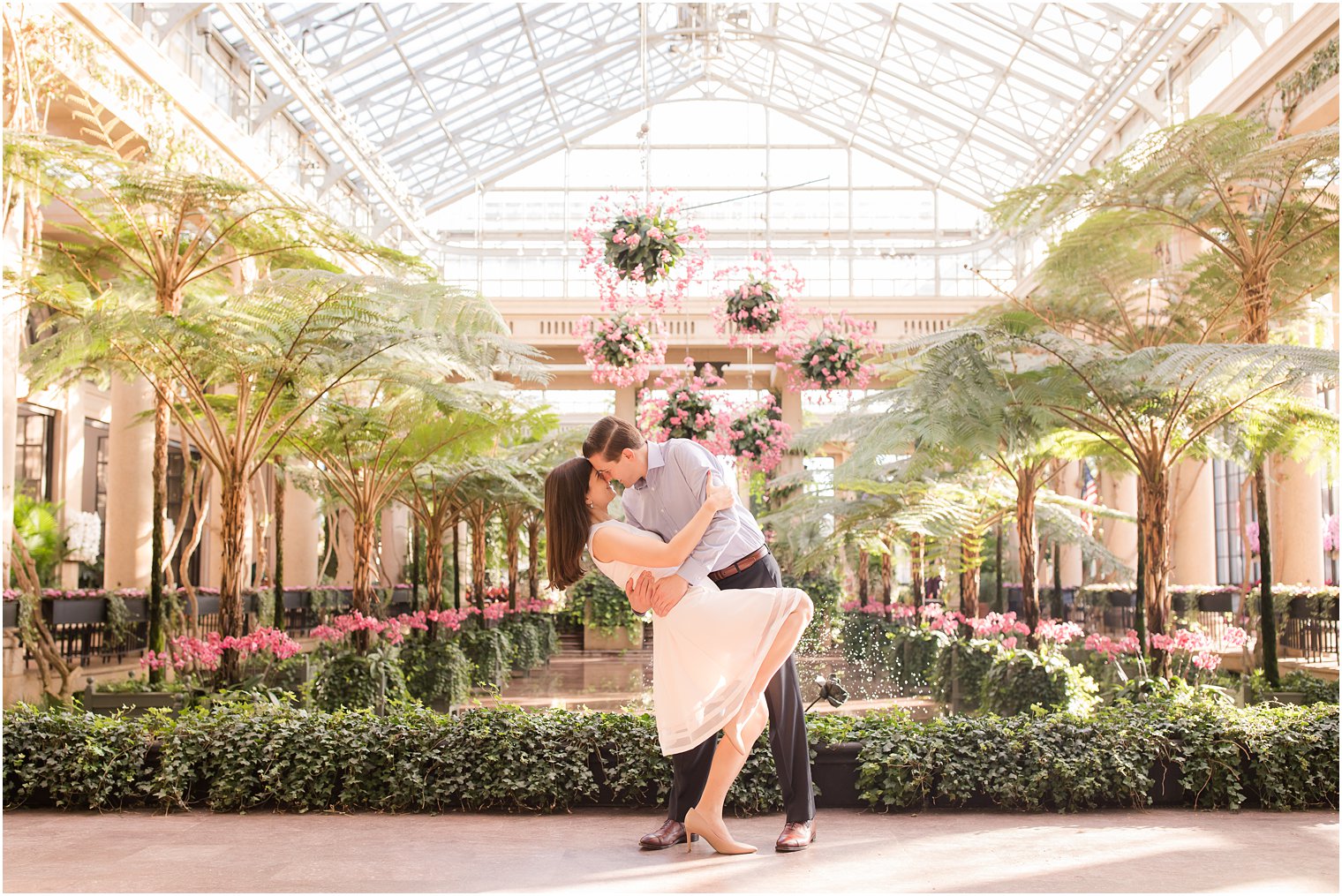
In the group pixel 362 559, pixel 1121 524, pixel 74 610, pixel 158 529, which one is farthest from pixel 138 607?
pixel 1121 524

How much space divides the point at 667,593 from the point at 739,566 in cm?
38

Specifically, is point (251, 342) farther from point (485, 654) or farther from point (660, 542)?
point (485, 654)

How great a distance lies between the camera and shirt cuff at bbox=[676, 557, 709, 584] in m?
3.41

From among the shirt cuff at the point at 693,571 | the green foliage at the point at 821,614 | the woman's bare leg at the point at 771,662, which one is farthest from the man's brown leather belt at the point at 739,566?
the green foliage at the point at 821,614

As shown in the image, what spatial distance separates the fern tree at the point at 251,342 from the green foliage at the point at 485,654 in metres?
4.07

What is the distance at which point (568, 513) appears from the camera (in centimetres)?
343

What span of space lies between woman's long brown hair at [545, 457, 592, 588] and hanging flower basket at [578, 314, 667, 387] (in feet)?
14.4

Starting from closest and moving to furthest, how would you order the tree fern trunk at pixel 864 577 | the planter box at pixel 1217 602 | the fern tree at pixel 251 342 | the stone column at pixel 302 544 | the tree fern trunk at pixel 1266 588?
the fern tree at pixel 251 342
the tree fern trunk at pixel 1266 588
the planter box at pixel 1217 602
the tree fern trunk at pixel 864 577
the stone column at pixel 302 544

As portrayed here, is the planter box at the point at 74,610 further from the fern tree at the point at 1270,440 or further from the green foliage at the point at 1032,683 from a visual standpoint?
the fern tree at the point at 1270,440

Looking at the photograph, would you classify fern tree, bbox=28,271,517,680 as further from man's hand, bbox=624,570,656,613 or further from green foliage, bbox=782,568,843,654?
green foliage, bbox=782,568,843,654

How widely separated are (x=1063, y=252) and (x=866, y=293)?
16146mm

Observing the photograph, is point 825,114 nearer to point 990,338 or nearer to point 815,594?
point 815,594

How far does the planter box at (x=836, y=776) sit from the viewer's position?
426 centimetres

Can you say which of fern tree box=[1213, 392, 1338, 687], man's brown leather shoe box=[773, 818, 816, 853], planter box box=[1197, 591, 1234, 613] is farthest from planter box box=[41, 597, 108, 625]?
planter box box=[1197, 591, 1234, 613]
